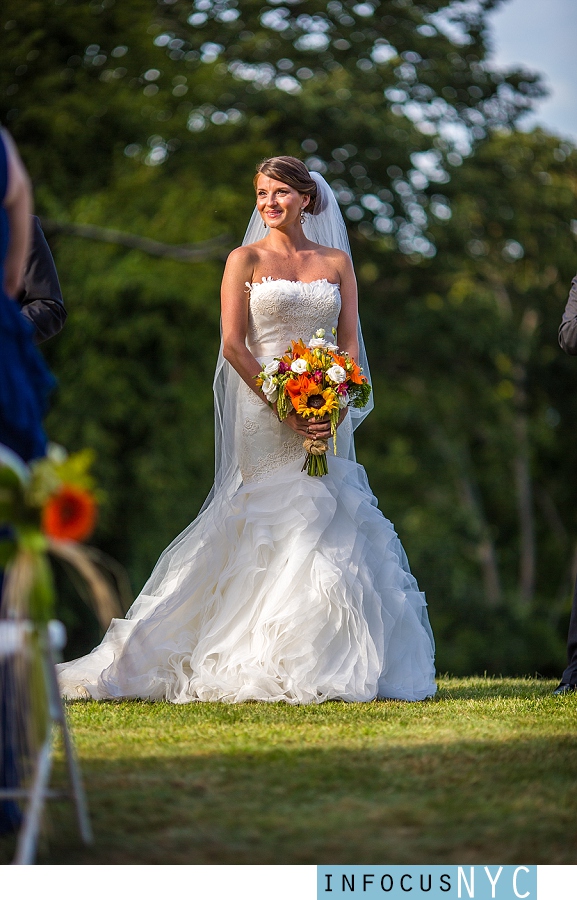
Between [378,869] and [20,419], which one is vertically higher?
[20,419]

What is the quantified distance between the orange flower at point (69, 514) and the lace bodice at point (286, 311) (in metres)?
3.43

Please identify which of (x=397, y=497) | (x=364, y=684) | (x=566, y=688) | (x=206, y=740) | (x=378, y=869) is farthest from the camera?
(x=397, y=497)

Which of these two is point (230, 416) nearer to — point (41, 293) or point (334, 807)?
point (41, 293)

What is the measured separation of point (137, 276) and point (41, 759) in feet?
50.1

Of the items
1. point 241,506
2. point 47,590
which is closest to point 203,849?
point 47,590

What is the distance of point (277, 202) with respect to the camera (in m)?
5.89

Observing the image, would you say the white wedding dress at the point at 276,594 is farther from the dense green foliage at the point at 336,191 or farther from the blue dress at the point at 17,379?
the dense green foliage at the point at 336,191

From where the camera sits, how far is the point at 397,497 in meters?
24.3

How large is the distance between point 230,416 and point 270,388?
1.71ft

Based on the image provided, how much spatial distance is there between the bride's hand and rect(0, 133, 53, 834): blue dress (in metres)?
2.38

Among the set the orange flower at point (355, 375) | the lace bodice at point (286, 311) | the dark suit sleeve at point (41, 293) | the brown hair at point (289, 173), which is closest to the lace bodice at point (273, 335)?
the lace bodice at point (286, 311)

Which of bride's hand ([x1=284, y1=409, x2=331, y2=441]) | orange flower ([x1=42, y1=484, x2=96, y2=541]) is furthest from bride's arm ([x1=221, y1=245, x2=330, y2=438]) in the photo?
orange flower ([x1=42, y1=484, x2=96, y2=541])

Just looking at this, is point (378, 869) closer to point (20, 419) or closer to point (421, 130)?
point (20, 419)

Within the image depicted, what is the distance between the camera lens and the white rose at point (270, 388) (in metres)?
5.71
